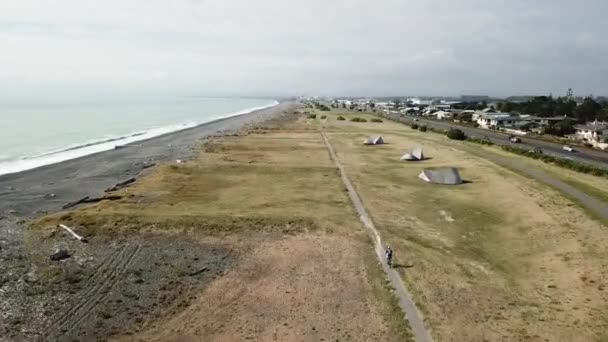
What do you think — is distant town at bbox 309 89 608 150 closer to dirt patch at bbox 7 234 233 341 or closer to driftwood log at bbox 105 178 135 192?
driftwood log at bbox 105 178 135 192

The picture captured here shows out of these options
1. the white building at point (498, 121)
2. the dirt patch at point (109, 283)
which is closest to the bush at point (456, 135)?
the white building at point (498, 121)

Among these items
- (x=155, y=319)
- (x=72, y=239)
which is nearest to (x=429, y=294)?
(x=155, y=319)

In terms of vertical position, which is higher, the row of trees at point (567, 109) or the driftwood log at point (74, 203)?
the driftwood log at point (74, 203)

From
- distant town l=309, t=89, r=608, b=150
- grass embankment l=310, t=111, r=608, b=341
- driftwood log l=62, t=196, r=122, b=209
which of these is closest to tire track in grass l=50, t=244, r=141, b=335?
driftwood log l=62, t=196, r=122, b=209

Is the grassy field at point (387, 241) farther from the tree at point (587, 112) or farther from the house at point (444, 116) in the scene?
the house at point (444, 116)

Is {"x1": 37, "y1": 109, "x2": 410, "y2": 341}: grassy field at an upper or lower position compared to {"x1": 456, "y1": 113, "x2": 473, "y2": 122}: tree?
upper

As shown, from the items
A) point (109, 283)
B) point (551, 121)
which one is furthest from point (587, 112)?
point (109, 283)
